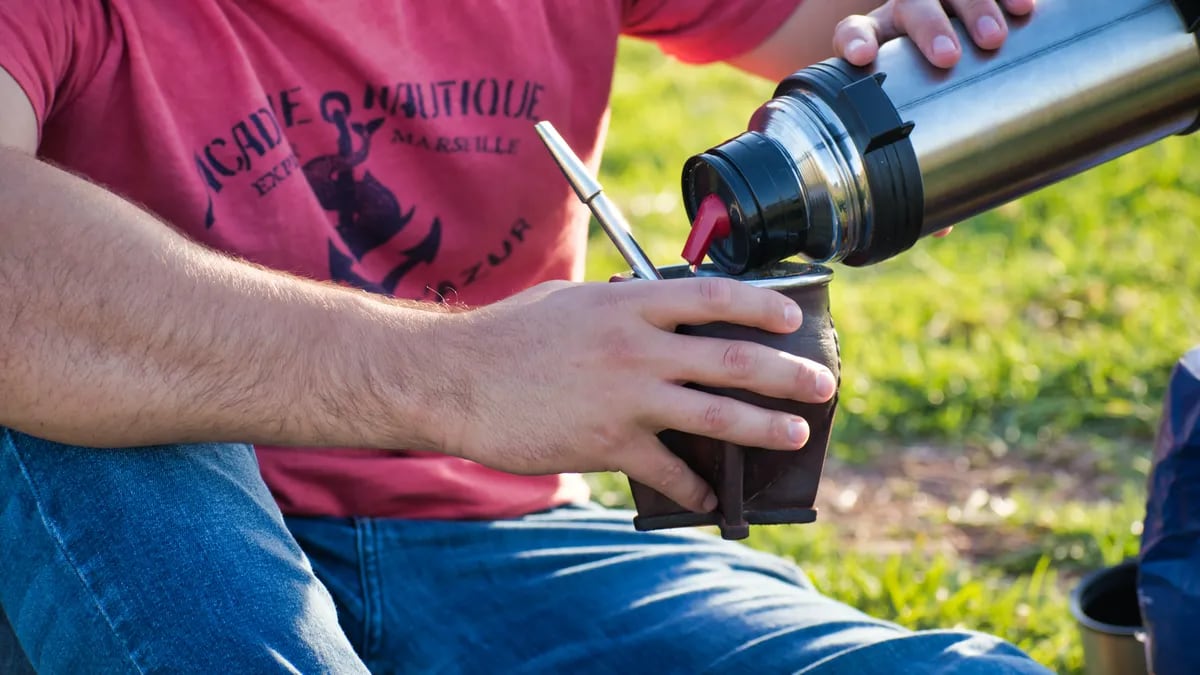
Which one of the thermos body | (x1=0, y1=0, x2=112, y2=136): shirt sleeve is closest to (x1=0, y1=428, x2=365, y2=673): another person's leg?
(x1=0, y1=0, x2=112, y2=136): shirt sleeve

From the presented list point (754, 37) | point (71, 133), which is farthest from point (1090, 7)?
point (71, 133)

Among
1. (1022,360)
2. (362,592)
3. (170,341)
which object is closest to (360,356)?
(170,341)

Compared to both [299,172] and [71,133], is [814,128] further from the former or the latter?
[71,133]

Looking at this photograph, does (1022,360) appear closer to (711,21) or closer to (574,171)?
(711,21)

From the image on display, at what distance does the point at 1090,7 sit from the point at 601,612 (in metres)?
0.93

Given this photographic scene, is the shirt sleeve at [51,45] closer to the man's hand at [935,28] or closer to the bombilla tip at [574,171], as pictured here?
the bombilla tip at [574,171]

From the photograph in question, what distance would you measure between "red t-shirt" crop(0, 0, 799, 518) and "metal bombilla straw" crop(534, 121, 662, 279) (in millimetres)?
445

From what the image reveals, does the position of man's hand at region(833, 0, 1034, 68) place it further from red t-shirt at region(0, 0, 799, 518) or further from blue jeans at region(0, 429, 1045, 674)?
blue jeans at region(0, 429, 1045, 674)

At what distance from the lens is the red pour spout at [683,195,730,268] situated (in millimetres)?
1405

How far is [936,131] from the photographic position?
1.53 metres

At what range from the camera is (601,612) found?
179cm

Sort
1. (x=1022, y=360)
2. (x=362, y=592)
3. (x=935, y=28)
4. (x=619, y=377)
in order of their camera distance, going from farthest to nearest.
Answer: (x=1022, y=360)
(x=362, y=592)
(x=935, y=28)
(x=619, y=377)

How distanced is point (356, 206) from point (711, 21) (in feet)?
2.05

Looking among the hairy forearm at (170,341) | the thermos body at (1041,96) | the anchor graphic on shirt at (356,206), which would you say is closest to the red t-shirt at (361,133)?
the anchor graphic on shirt at (356,206)
